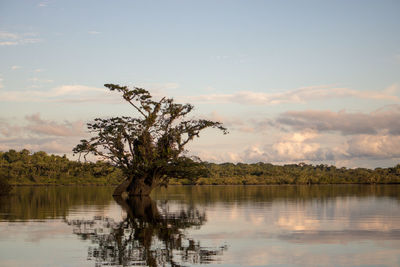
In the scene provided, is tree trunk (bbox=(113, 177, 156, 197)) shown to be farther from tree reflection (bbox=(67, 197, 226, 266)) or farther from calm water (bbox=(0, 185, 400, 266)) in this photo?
tree reflection (bbox=(67, 197, 226, 266))

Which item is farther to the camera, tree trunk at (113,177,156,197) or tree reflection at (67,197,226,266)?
tree trunk at (113,177,156,197)

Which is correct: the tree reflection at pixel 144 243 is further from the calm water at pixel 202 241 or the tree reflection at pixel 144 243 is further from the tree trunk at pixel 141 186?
the tree trunk at pixel 141 186

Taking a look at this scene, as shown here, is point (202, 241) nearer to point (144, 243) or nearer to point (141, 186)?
point (144, 243)

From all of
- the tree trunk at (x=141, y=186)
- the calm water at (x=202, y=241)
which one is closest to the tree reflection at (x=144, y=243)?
the calm water at (x=202, y=241)

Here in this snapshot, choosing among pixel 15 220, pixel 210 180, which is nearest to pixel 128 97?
pixel 15 220

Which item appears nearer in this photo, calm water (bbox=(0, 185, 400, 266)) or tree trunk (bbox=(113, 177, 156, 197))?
calm water (bbox=(0, 185, 400, 266))

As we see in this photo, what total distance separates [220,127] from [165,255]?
3947 centimetres

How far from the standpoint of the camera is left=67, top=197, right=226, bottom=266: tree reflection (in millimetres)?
→ 12430

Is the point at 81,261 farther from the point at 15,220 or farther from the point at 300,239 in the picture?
the point at 15,220

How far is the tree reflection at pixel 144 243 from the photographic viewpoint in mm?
12430

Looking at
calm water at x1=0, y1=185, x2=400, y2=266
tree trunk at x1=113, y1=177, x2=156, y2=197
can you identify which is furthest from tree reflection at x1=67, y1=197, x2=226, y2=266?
tree trunk at x1=113, y1=177, x2=156, y2=197

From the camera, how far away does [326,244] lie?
585 inches

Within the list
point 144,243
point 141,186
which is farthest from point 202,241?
point 141,186

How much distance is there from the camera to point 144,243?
15.1 meters
